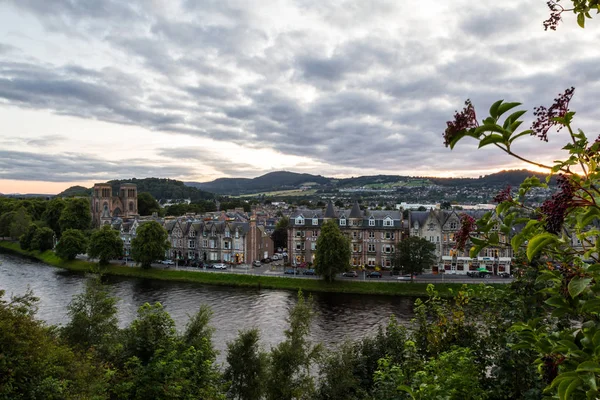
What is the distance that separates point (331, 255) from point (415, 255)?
11690 mm

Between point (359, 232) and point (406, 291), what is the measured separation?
17057 mm

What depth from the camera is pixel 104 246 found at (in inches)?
2766

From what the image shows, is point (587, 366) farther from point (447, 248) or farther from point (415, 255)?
point (447, 248)

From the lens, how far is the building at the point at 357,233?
219 ft

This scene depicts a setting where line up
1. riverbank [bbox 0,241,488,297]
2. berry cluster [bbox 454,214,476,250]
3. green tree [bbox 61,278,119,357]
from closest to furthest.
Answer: berry cluster [bbox 454,214,476,250], green tree [bbox 61,278,119,357], riverbank [bbox 0,241,488,297]

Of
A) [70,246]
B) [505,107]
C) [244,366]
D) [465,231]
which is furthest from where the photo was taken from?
[70,246]

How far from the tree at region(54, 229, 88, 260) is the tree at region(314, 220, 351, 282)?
→ 4762 cm

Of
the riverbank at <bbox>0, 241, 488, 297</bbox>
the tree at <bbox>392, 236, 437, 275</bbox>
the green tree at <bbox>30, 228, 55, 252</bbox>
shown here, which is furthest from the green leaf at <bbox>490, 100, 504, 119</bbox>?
the green tree at <bbox>30, 228, 55, 252</bbox>

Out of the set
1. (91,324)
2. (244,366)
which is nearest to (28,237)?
(91,324)

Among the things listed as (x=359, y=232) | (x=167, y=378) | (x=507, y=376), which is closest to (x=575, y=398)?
(x=507, y=376)

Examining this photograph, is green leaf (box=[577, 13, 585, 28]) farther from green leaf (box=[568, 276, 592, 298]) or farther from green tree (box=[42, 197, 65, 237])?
green tree (box=[42, 197, 65, 237])

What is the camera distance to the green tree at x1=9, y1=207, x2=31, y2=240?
324 feet

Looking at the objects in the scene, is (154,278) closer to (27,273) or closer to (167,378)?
(27,273)

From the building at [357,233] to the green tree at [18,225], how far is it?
7061cm
